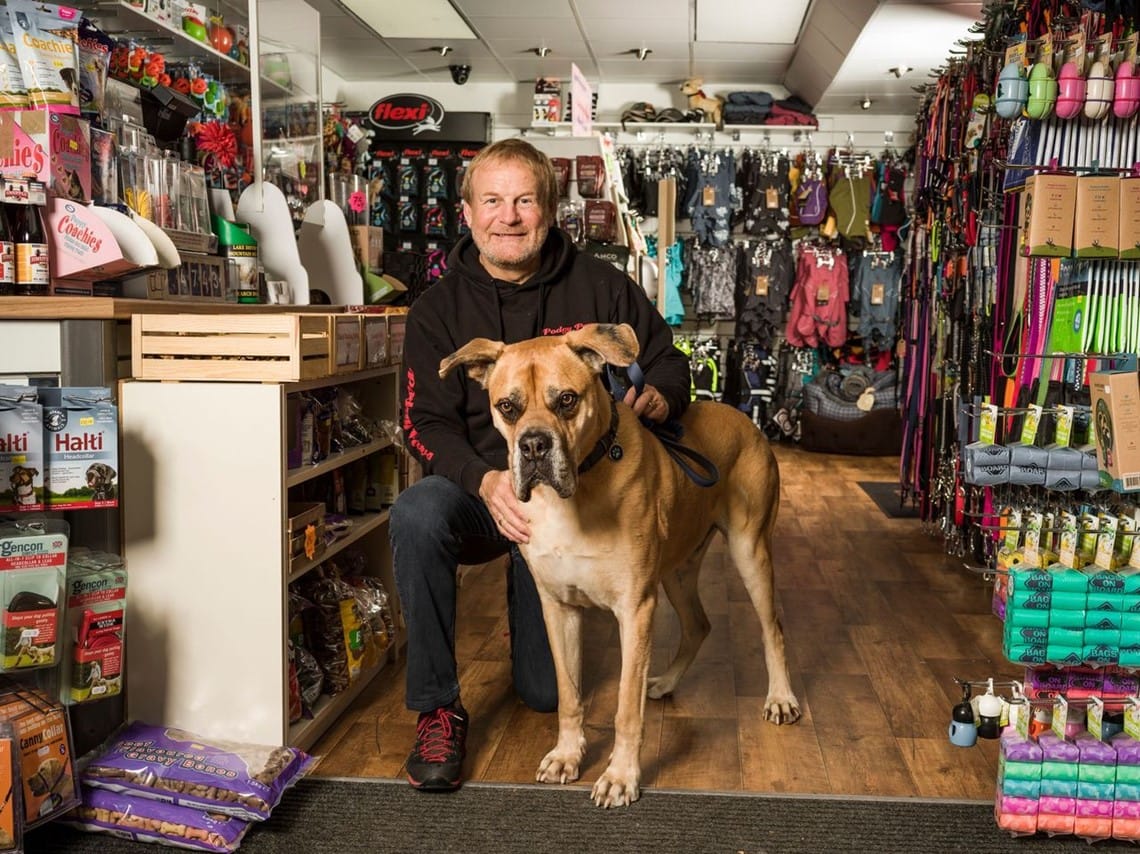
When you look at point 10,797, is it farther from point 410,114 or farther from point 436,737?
point 410,114

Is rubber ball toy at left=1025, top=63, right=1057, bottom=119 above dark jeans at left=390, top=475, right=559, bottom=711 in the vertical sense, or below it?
above

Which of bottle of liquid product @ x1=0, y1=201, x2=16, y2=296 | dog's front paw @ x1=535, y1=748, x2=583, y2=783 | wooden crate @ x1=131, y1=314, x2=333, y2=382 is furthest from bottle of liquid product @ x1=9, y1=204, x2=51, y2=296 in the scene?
dog's front paw @ x1=535, y1=748, x2=583, y2=783

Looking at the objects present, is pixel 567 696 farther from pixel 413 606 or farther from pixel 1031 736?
pixel 1031 736

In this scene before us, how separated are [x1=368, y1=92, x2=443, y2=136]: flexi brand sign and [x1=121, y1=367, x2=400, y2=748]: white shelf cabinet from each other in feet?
24.6

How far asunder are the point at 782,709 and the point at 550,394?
4.16 ft

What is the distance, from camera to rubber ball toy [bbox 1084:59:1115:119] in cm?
310

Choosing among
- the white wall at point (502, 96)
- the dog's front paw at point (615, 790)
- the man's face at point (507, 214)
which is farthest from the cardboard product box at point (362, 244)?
the white wall at point (502, 96)

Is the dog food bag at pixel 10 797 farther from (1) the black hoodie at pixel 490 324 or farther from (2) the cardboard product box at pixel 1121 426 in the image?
(2) the cardboard product box at pixel 1121 426

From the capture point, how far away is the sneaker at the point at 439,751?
2398 mm

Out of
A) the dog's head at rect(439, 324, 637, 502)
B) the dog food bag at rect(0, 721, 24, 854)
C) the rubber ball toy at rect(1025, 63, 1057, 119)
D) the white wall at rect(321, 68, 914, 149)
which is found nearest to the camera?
the dog food bag at rect(0, 721, 24, 854)

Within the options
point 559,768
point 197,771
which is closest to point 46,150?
point 197,771

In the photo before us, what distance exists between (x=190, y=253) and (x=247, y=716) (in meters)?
1.35

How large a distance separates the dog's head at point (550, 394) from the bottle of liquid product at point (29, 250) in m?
0.90

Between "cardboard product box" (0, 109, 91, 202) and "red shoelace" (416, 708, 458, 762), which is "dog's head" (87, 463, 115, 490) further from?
"red shoelace" (416, 708, 458, 762)
